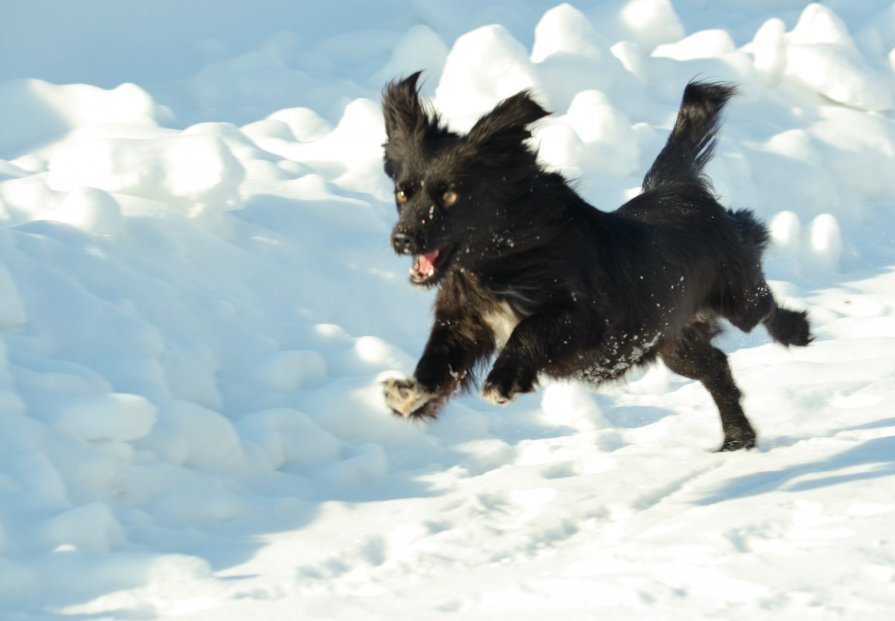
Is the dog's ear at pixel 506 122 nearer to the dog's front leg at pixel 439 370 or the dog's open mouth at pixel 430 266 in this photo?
the dog's open mouth at pixel 430 266

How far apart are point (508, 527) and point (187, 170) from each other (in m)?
3.10

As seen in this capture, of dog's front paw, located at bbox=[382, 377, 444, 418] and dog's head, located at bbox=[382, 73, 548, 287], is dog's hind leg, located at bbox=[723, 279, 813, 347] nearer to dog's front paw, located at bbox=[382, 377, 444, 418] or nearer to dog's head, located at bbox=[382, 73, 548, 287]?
dog's head, located at bbox=[382, 73, 548, 287]

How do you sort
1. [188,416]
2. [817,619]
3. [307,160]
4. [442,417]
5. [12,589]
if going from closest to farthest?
[817,619] < [12,589] < [188,416] < [442,417] < [307,160]

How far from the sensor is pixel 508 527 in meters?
4.16

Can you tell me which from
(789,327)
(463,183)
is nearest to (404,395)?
(463,183)

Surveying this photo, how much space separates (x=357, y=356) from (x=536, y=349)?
1.66 metres

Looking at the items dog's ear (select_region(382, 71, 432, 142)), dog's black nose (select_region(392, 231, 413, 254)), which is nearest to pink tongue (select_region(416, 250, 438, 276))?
dog's black nose (select_region(392, 231, 413, 254))

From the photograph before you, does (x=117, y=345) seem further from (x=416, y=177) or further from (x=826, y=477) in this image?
(x=826, y=477)

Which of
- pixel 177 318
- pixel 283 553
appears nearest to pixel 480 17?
pixel 177 318

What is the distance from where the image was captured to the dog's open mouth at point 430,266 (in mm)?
4246

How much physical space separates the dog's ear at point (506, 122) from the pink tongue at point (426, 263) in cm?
43

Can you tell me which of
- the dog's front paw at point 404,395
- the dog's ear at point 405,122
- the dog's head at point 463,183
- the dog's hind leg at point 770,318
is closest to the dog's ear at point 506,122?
the dog's head at point 463,183

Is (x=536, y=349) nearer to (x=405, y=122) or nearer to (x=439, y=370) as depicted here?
(x=439, y=370)

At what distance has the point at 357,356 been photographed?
18.8 feet
